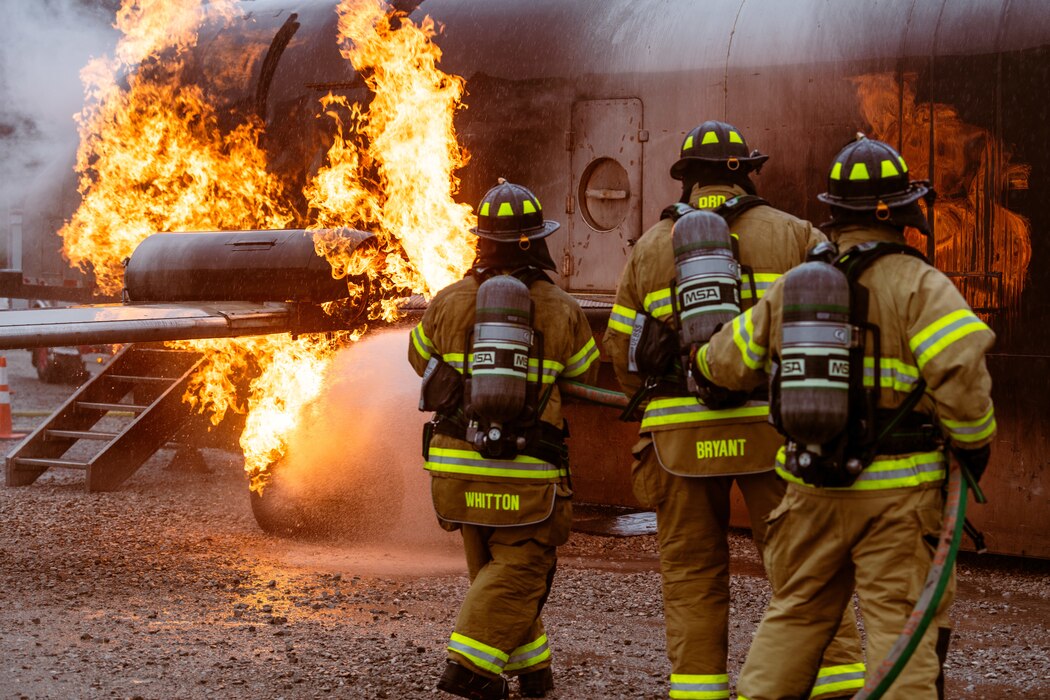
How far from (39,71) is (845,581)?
479 inches

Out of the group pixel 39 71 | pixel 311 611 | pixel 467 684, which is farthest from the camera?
pixel 39 71

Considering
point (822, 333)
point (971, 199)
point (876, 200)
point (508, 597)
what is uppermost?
point (971, 199)

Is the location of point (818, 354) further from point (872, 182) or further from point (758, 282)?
point (758, 282)

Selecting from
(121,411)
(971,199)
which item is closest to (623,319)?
(971,199)

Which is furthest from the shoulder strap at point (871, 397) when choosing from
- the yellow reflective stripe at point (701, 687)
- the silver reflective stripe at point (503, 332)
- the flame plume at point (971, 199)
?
the flame plume at point (971, 199)

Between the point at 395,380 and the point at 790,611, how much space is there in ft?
15.3

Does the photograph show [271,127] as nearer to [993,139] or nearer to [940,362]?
[993,139]

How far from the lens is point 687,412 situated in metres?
4.56

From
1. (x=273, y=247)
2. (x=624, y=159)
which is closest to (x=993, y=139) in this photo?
(x=624, y=159)

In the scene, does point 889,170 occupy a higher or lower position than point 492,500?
higher

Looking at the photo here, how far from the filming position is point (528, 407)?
15.7 feet

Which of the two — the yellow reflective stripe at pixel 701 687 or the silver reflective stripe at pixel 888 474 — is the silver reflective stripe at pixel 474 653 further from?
the silver reflective stripe at pixel 888 474

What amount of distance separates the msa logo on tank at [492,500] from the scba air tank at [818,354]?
4.93 feet

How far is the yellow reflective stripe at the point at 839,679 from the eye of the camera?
14.0 feet
